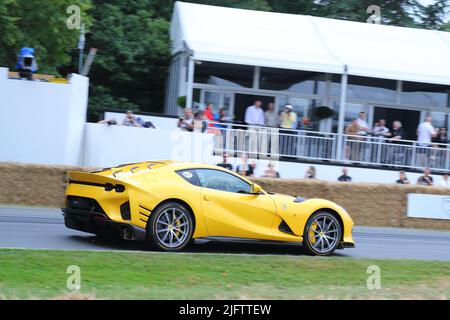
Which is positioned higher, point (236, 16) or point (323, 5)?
point (323, 5)

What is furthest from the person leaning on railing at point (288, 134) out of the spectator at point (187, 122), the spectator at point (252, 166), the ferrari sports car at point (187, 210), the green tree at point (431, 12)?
the green tree at point (431, 12)

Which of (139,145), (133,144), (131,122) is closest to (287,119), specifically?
(131,122)

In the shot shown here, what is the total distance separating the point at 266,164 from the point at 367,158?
12.0ft

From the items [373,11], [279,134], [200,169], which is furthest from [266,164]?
[373,11]

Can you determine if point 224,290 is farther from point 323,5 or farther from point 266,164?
point 323,5

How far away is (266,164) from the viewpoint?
23.1m

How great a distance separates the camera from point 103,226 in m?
10.9

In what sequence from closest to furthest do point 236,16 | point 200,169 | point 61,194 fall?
point 200,169 < point 61,194 < point 236,16

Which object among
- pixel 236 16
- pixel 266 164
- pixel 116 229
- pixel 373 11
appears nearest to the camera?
pixel 116 229

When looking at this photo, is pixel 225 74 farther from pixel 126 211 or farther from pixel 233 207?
pixel 126 211

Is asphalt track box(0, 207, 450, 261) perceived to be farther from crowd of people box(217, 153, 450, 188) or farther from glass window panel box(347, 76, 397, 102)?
glass window panel box(347, 76, 397, 102)

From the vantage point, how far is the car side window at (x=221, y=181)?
38.3 ft

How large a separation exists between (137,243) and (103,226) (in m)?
1.14

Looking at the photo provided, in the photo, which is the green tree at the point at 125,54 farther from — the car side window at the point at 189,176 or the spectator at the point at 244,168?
the car side window at the point at 189,176
